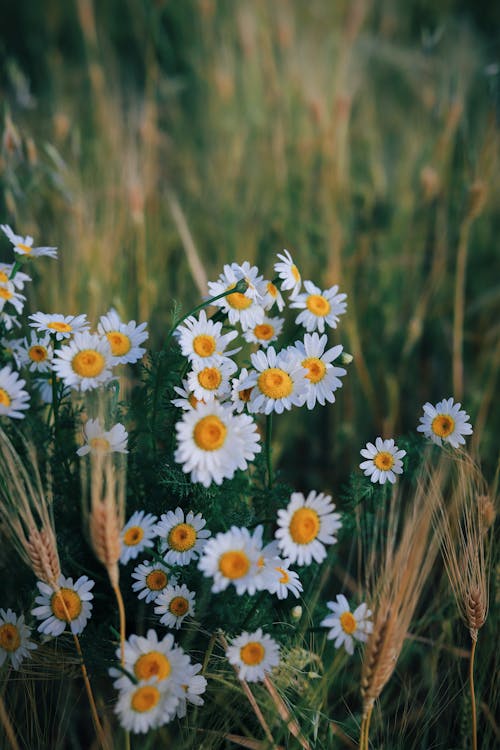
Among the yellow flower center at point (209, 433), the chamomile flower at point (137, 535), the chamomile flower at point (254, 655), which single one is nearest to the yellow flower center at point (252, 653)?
the chamomile flower at point (254, 655)

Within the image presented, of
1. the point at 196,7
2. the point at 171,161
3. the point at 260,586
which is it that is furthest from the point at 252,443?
the point at 196,7

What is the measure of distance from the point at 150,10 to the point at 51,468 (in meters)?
1.60

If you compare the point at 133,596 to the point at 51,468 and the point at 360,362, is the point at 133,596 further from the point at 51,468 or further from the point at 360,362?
the point at 360,362

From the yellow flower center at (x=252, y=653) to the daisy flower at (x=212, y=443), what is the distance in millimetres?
271

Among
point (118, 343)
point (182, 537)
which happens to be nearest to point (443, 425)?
point (182, 537)

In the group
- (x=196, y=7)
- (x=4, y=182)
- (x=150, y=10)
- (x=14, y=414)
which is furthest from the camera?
(x=196, y=7)

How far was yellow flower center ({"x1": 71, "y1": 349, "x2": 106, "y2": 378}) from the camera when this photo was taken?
1095mm

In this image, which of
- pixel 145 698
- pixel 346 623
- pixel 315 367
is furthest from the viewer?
pixel 315 367

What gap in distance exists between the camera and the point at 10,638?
108 cm

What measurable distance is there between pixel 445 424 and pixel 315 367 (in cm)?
26

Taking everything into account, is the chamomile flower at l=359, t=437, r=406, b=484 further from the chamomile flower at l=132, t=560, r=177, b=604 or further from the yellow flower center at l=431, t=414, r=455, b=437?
the chamomile flower at l=132, t=560, r=177, b=604

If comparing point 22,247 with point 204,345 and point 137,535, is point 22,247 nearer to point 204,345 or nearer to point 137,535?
point 204,345

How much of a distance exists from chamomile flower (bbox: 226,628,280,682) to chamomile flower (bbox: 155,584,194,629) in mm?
102

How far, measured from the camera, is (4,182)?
1784 millimetres
